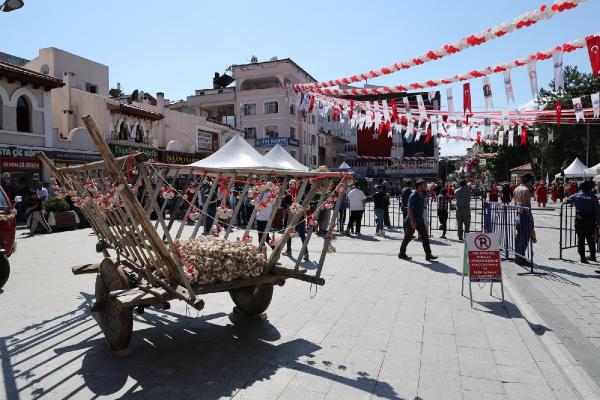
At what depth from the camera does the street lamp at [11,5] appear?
28.3ft

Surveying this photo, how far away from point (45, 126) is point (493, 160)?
2189 inches

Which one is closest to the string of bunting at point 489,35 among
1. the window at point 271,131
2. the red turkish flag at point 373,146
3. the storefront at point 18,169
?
the storefront at point 18,169

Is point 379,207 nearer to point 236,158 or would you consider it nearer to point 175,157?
point 236,158

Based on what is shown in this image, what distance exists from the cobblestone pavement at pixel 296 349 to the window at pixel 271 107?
40240mm

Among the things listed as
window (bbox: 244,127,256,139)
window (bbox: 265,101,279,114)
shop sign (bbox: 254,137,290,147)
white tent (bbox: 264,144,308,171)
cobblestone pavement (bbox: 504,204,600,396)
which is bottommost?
cobblestone pavement (bbox: 504,204,600,396)

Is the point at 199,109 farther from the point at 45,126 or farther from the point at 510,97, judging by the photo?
the point at 510,97

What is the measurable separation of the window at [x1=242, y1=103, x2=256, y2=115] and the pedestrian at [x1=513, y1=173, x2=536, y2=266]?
39.7 metres

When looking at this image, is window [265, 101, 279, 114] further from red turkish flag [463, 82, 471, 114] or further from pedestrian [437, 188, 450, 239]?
red turkish flag [463, 82, 471, 114]

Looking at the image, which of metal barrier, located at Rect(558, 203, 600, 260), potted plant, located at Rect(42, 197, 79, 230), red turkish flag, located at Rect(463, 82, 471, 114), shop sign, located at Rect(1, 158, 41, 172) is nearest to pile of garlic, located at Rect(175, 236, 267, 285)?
red turkish flag, located at Rect(463, 82, 471, 114)

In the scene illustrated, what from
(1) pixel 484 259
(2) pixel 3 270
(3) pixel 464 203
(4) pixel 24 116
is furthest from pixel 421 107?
(4) pixel 24 116

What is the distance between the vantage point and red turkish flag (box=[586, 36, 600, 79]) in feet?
20.3

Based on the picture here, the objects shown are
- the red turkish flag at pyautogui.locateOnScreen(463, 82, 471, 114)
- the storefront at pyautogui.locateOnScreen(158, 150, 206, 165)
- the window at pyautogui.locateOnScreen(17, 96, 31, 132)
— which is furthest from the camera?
the storefront at pyautogui.locateOnScreen(158, 150, 206, 165)

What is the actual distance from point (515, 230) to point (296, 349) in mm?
6493

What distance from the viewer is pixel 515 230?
8.96 m
